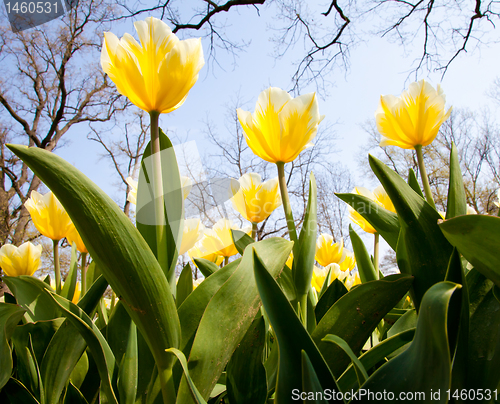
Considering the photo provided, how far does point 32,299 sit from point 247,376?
475 mm

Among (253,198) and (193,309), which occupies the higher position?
(253,198)

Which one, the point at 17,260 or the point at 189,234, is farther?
the point at 17,260

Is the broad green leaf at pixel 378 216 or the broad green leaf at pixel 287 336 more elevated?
the broad green leaf at pixel 378 216

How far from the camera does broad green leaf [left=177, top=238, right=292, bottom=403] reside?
375 mm

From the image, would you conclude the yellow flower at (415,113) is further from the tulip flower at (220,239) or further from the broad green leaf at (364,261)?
the tulip flower at (220,239)

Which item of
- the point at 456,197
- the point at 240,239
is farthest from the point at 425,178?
the point at 240,239

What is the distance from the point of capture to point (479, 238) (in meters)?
0.31

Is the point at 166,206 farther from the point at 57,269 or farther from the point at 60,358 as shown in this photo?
the point at 57,269

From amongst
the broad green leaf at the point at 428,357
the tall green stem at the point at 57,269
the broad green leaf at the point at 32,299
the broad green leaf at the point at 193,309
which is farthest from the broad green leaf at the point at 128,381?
the tall green stem at the point at 57,269

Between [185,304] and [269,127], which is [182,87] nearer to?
[269,127]

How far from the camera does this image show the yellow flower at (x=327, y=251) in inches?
59.0

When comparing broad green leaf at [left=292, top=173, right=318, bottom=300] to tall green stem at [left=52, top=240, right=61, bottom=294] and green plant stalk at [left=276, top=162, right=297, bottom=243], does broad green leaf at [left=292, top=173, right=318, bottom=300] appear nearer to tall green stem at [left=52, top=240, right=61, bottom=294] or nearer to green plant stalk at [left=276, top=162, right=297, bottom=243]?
green plant stalk at [left=276, top=162, right=297, bottom=243]

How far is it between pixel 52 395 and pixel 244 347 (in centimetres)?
32

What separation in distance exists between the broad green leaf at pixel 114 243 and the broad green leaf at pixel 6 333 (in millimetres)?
249
